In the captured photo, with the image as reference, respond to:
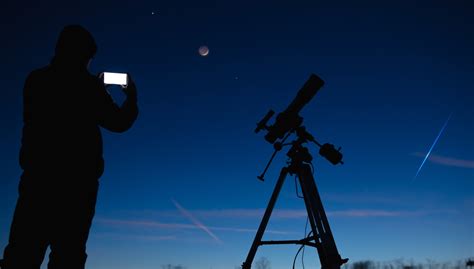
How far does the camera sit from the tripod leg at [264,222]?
5633 millimetres

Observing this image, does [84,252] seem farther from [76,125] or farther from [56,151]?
[76,125]

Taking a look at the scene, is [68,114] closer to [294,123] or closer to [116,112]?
[116,112]

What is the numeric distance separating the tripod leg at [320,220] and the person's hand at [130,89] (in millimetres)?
3764

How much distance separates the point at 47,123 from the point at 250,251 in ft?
13.9

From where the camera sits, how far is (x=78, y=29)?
2438 millimetres

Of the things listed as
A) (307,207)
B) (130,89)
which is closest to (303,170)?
(307,207)

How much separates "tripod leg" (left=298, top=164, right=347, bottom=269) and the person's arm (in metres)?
3.74

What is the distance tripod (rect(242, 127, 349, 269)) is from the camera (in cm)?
523

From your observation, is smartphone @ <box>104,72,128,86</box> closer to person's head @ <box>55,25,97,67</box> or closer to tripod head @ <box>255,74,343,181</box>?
person's head @ <box>55,25,97,67</box>

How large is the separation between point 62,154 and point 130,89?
780 millimetres

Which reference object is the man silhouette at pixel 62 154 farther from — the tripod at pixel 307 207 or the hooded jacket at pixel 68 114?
the tripod at pixel 307 207

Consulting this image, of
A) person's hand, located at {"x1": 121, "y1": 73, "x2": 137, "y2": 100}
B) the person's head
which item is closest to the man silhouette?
the person's head

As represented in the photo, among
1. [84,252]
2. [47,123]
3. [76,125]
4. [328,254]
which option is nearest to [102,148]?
[76,125]

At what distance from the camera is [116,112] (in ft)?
8.33
